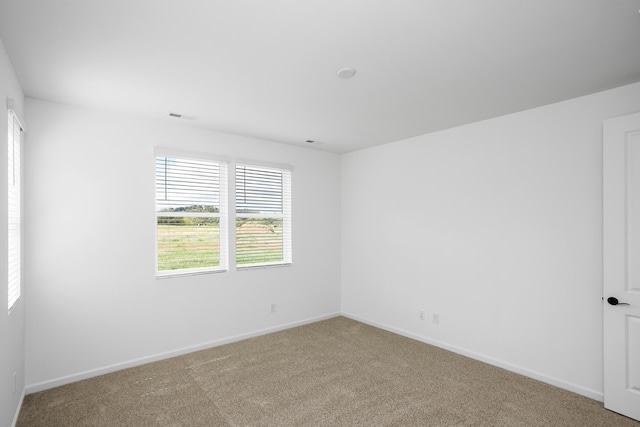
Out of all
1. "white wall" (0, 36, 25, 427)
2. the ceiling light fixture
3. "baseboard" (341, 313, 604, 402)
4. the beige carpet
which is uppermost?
the ceiling light fixture

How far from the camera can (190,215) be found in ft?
13.2

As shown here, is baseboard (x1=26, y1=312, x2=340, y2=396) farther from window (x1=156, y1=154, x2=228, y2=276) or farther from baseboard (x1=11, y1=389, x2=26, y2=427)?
window (x1=156, y1=154, x2=228, y2=276)

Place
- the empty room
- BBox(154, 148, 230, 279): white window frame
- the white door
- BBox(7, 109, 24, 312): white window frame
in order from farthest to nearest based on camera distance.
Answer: BBox(154, 148, 230, 279): white window frame → the white door → BBox(7, 109, 24, 312): white window frame → the empty room

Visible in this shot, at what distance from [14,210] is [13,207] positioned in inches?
1.6

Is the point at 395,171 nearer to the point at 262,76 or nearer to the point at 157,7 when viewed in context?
the point at 262,76

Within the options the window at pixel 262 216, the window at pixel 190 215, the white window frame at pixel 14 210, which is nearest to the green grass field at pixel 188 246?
the window at pixel 190 215

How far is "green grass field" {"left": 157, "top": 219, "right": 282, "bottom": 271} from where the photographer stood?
3893 millimetres

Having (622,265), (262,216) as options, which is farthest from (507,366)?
(262,216)

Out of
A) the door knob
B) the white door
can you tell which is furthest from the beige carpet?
the door knob

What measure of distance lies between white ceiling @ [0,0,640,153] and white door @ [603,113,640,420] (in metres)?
0.51

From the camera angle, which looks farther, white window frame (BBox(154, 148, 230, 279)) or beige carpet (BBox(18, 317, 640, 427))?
white window frame (BBox(154, 148, 230, 279))

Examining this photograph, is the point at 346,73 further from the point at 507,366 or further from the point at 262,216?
the point at 507,366

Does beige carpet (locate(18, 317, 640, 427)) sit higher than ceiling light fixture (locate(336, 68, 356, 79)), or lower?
lower

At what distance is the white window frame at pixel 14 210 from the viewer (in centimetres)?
241
